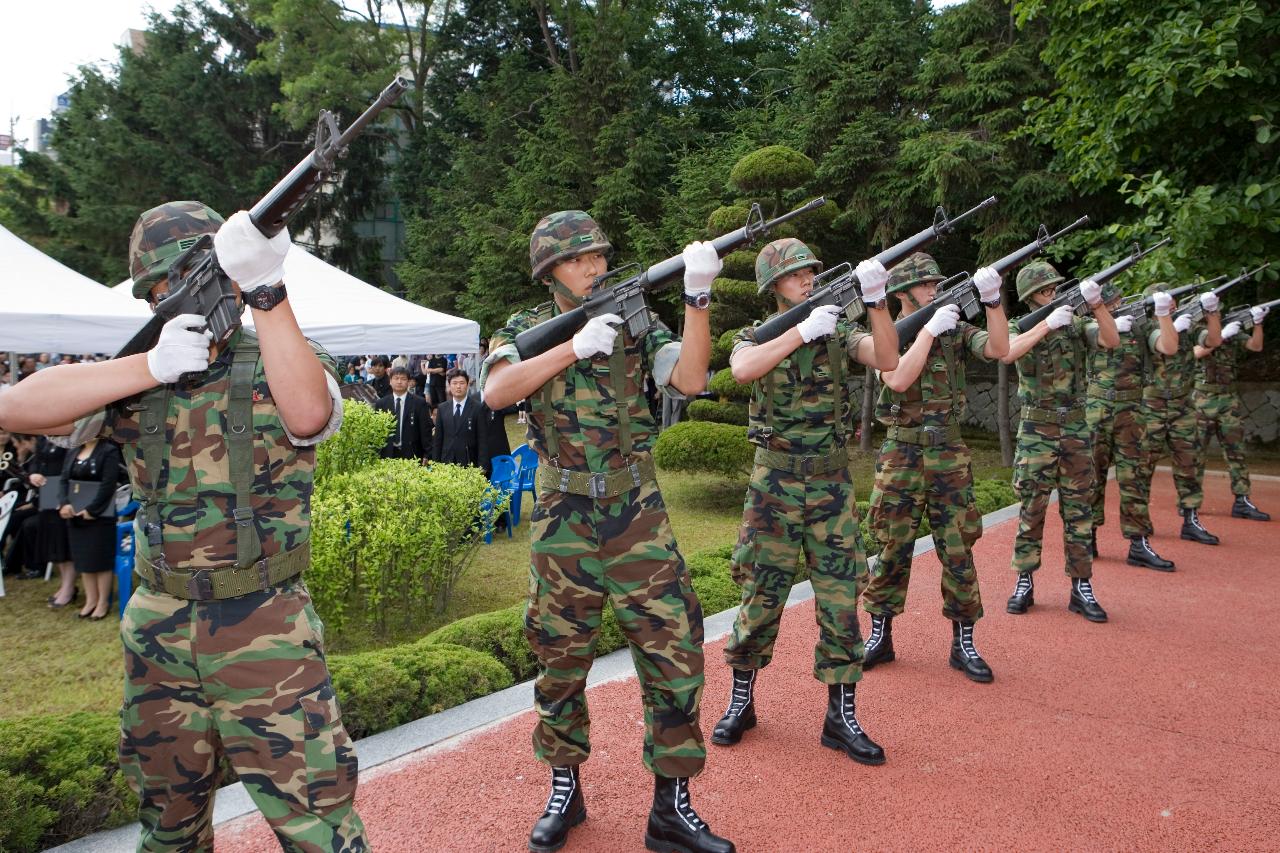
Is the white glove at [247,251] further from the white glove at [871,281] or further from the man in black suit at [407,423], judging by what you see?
the man in black suit at [407,423]

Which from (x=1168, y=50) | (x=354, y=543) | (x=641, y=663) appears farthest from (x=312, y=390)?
(x=1168, y=50)

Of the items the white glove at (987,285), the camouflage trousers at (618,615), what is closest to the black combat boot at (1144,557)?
the white glove at (987,285)

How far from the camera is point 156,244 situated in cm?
276

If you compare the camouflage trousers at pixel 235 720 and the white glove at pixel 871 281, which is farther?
the white glove at pixel 871 281

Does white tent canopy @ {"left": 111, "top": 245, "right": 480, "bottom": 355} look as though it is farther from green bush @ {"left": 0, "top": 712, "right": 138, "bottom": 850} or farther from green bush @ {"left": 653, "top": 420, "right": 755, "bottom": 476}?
green bush @ {"left": 0, "top": 712, "right": 138, "bottom": 850}

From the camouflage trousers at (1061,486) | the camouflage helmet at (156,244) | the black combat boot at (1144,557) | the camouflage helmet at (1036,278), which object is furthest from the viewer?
the black combat boot at (1144,557)

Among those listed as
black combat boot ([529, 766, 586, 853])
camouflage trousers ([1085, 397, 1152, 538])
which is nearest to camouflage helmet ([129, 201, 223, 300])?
black combat boot ([529, 766, 586, 853])

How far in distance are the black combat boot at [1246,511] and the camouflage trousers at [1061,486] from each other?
590 centimetres

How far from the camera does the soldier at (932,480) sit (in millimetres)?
5426

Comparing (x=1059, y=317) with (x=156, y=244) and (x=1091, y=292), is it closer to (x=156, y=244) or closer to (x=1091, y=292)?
(x=1091, y=292)

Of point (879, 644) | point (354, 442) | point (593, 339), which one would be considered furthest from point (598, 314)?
point (354, 442)

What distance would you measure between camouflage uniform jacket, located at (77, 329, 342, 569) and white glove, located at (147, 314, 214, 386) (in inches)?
5.9

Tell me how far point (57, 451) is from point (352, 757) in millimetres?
6926

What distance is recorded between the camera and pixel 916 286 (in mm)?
5660
